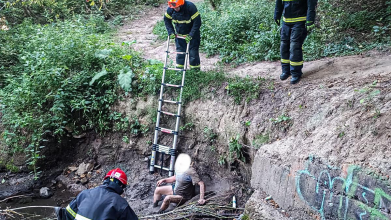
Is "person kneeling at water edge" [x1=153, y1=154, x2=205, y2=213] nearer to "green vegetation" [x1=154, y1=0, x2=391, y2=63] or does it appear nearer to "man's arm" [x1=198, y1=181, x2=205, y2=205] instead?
"man's arm" [x1=198, y1=181, x2=205, y2=205]

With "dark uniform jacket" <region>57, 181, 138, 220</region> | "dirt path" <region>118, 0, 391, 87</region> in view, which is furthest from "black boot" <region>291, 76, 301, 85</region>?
"dark uniform jacket" <region>57, 181, 138, 220</region>

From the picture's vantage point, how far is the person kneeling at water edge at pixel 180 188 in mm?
5802

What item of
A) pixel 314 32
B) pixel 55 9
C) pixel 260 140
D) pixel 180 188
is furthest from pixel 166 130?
pixel 55 9

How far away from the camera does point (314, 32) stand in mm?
7742

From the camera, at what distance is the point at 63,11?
12367mm

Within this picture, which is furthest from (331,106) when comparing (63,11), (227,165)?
(63,11)

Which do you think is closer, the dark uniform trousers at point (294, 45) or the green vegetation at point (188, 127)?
the dark uniform trousers at point (294, 45)

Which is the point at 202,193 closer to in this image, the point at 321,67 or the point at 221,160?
the point at 221,160

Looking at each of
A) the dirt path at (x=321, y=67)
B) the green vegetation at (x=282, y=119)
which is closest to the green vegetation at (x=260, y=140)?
the green vegetation at (x=282, y=119)

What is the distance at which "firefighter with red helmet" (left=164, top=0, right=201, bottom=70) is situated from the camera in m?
6.65

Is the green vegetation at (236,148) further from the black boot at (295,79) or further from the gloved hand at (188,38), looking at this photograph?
the gloved hand at (188,38)

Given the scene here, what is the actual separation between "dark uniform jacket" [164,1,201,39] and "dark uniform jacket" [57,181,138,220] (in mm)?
3990

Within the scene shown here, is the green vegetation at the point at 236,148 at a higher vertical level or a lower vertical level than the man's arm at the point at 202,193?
higher

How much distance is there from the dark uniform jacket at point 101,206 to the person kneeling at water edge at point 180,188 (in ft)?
6.54
